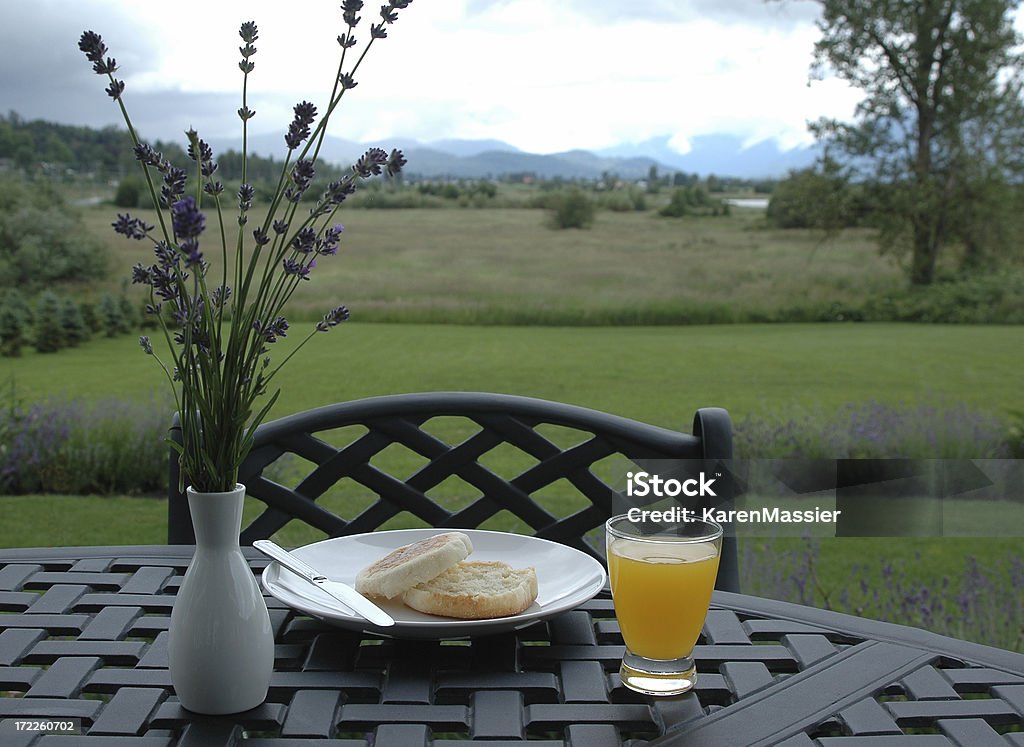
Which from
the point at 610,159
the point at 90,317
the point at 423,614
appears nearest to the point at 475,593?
the point at 423,614

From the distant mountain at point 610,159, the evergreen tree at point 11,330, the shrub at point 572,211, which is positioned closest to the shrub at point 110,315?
the evergreen tree at point 11,330

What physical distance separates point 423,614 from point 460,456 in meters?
0.44

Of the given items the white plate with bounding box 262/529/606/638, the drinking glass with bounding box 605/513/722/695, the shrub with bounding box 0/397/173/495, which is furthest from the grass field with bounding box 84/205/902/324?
the drinking glass with bounding box 605/513/722/695

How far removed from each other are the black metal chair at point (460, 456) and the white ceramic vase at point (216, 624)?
1.65 ft

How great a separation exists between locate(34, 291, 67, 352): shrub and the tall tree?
2643 millimetres

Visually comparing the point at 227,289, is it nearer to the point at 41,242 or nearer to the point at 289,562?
the point at 289,562

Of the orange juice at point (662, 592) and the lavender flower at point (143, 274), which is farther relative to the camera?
the orange juice at point (662, 592)

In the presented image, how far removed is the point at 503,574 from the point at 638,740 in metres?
0.25

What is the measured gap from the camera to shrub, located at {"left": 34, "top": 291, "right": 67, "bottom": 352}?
3.24m

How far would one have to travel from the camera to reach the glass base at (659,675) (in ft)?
2.43

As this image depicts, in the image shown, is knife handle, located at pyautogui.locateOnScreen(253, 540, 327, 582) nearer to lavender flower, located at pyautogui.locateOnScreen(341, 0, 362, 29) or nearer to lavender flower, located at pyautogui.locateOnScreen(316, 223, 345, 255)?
lavender flower, located at pyautogui.locateOnScreen(316, 223, 345, 255)

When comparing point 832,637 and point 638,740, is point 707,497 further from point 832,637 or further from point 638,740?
point 638,740

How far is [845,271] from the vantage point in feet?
11.4

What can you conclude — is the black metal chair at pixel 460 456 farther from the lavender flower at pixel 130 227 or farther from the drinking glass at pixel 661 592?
the lavender flower at pixel 130 227
